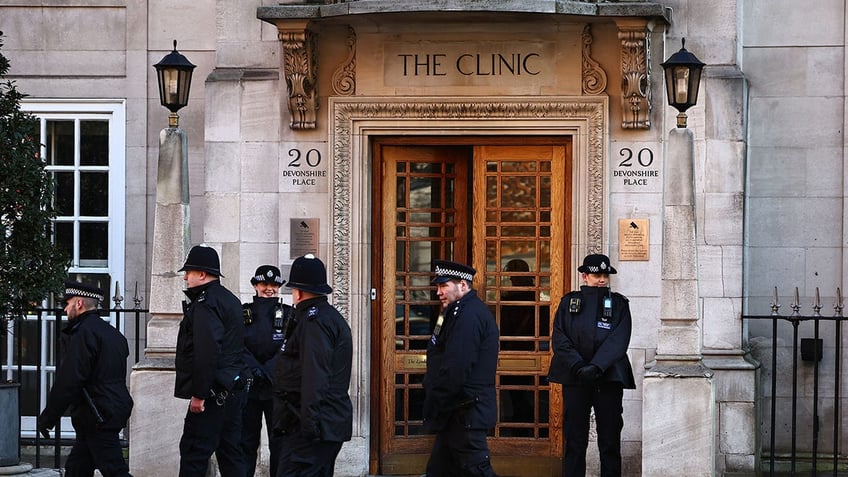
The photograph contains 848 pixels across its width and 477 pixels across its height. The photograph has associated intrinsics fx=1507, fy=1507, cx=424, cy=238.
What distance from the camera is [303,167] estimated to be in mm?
13922

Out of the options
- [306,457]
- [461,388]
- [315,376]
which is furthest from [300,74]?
[306,457]

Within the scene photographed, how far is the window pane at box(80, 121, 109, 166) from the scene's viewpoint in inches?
593

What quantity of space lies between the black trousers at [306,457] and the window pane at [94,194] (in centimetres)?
593

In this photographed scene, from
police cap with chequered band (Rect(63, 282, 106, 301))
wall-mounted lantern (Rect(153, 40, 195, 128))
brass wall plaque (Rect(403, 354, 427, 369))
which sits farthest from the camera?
brass wall plaque (Rect(403, 354, 427, 369))

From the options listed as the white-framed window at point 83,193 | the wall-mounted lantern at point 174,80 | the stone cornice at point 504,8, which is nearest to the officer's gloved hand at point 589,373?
the stone cornice at point 504,8

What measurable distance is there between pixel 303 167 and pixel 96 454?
3771 millimetres

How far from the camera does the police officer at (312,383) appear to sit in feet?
31.9

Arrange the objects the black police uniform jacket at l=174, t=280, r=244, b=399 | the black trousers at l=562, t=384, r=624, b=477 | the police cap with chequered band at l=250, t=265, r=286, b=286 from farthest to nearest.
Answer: the police cap with chequered band at l=250, t=265, r=286, b=286 < the black trousers at l=562, t=384, r=624, b=477 < the black police uniform jacket at l=174, t=280, r=244, b=399

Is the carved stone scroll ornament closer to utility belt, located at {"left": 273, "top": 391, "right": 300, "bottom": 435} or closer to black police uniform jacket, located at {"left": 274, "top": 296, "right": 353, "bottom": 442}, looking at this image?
black police uniform jacket, located at {"left": 274, "top": 296, "right": 353, "bottom": 442}

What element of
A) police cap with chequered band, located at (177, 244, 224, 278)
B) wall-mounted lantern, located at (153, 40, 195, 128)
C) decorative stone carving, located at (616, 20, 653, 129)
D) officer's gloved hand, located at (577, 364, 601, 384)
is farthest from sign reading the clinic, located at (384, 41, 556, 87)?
police cap with chequered band, located at (177, 244, 224, 278)

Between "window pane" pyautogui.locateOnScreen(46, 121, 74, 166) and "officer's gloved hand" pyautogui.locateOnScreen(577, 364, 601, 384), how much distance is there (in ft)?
19.6

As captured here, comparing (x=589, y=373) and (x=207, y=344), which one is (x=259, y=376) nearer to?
(x=207, y=344)

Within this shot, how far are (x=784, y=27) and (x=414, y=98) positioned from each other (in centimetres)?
352

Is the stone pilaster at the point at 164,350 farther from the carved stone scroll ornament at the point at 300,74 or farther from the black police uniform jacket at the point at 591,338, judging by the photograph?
the black police uniform jacket at the point at 591,338
